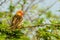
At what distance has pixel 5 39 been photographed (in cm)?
239

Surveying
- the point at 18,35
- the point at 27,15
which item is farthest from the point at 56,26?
the point at 27,15

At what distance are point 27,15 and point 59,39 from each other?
4135 mm

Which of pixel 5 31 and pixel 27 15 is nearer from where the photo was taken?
pixel 5 31

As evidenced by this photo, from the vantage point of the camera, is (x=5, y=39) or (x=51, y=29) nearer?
(x=5, y=39)

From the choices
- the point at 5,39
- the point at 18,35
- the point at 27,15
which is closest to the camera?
the point at 5,39

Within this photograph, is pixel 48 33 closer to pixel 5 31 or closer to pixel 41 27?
pixel 41 27

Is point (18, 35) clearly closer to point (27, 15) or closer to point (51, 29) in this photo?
point (51, 29)

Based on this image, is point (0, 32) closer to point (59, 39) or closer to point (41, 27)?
point (41, 27)

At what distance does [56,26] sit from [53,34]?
0.11 meters

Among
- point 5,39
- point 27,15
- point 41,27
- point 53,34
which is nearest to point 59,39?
point 53,34

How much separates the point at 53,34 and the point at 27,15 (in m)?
4.08

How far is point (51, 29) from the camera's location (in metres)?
2.66

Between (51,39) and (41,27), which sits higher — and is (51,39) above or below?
below

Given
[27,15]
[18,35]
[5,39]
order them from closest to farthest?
[5,39]
[18,35]
[27,15]
